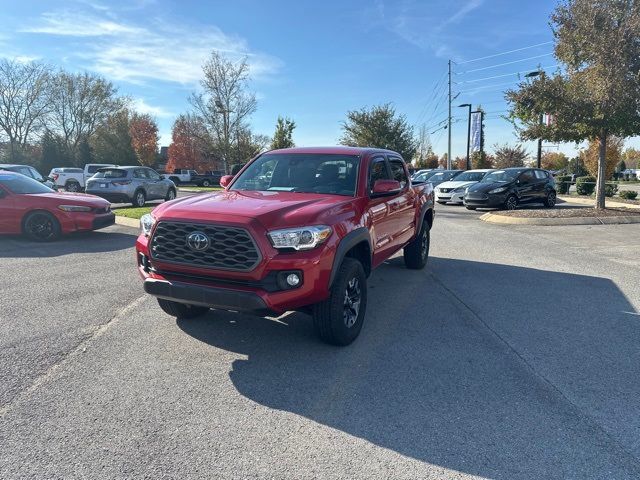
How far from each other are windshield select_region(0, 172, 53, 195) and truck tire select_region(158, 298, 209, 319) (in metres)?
6.87

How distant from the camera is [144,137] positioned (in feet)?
180

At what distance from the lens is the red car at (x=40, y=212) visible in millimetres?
9484

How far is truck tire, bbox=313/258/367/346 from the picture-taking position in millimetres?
4086

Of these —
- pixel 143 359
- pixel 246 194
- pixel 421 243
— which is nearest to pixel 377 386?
pixel 143 359

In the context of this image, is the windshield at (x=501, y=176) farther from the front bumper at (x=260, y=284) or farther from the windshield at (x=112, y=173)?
the front bumper at (x=260, y=284)

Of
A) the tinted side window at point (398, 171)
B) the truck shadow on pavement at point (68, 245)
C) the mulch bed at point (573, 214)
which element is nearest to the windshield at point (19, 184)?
A: the truck shadow on pavement at point (68, 245)

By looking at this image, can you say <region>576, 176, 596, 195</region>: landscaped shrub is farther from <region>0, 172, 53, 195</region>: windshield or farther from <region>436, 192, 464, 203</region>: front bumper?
<region>0, 172, 53, 195</region>: windshield

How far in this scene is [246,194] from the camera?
4812mm

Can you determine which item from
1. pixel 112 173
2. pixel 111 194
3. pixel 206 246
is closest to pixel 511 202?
pixel 111 194

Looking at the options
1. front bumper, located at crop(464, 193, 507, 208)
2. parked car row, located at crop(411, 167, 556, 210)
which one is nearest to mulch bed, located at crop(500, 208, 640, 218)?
front bumper, located at crop(464, 193, 507, 208)

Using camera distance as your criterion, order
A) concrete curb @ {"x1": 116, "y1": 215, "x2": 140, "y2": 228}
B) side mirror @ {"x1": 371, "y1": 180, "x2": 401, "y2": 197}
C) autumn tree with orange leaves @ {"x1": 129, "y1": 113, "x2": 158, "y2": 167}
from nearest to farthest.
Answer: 1. side mirror @ {"x1": 371, "y1": 180, "x2": 401, "y2": 197}
2. concrete curb @ {"x1": 116, "y1": 215, "x2": 140, "y2": 228}
3. autumn tree with orange leaves @ {"x1": 129, "y1": 113, "x2": 158, "y2": 167}

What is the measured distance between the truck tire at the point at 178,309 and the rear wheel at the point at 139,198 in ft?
42.8

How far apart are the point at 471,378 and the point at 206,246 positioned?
2.44 meters

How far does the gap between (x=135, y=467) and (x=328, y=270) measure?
2.00 m
